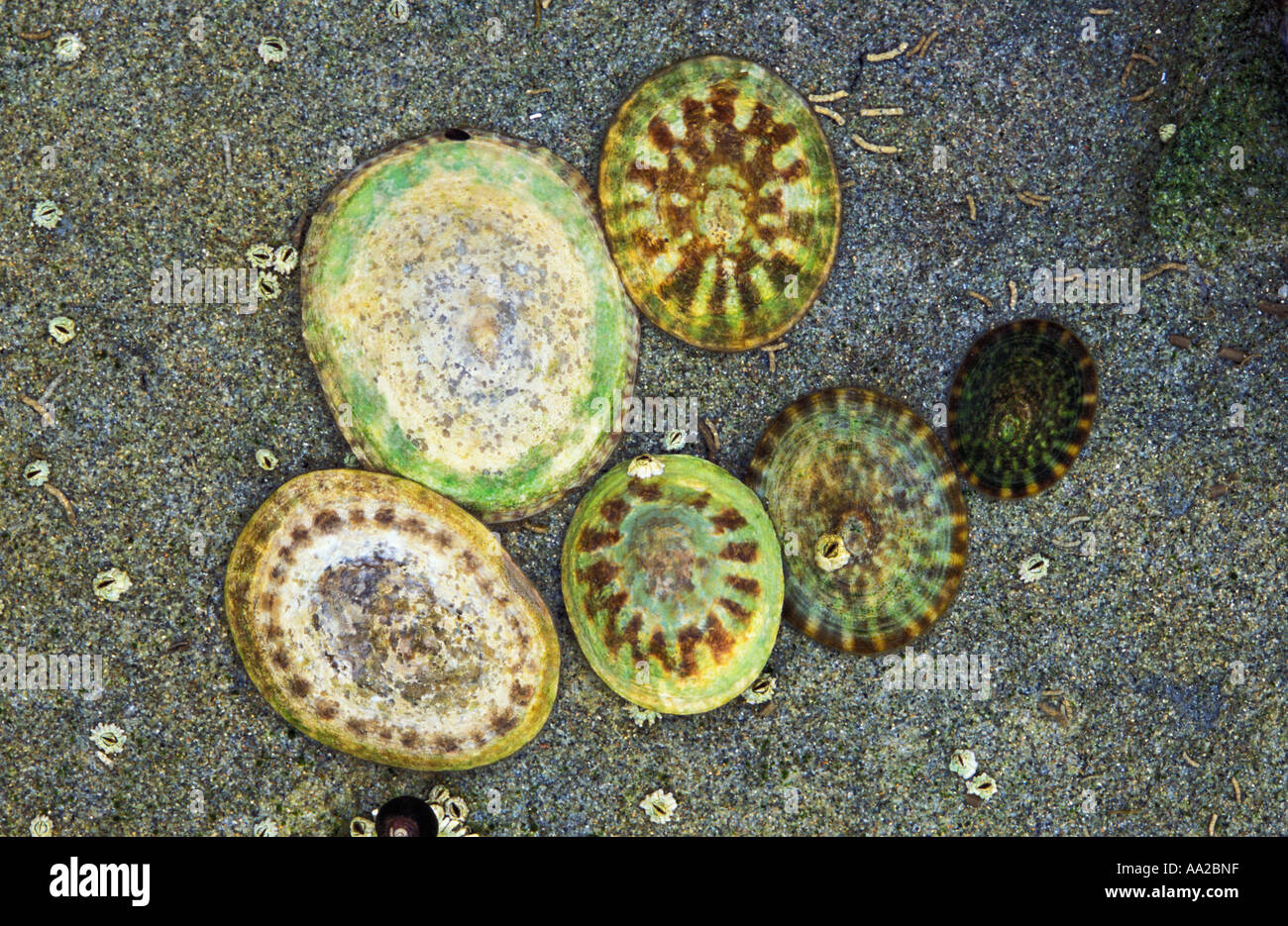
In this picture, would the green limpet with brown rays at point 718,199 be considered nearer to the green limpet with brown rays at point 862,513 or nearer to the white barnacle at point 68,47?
the green limpet with brown rays at point 862,513

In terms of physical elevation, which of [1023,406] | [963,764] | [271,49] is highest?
[271,49]

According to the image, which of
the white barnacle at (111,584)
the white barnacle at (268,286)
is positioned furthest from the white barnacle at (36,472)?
the white barnacle at (268,286)

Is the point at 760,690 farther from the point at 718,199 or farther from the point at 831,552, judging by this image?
the point at 718,199

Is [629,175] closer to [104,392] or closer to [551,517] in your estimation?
[551,517]

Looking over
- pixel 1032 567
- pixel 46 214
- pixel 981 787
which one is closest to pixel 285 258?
pixel 46 214

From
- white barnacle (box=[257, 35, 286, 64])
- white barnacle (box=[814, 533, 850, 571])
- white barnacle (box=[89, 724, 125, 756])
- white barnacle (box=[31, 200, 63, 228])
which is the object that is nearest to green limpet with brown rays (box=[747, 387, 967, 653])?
white barnacle (box=[814, 533, 850, 571])

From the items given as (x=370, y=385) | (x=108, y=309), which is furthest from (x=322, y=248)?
(x=108, y=309)
